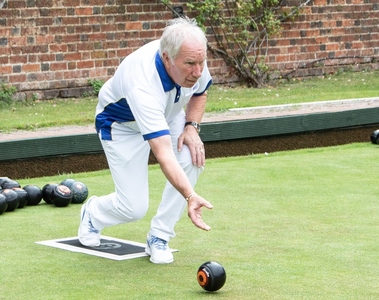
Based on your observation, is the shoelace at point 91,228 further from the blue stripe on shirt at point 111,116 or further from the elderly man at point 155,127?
the blue stripe on shirt at point 111,116

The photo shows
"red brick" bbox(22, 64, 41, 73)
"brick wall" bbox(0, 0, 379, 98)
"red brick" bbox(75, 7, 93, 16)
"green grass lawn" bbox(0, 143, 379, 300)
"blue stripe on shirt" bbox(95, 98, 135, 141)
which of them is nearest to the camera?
"green grass lawn" bbox(0, 143, 379, 300)

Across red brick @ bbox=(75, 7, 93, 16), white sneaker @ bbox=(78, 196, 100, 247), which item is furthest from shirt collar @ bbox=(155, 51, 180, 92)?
red brick @ bbox=(75, 7, 93, 16)

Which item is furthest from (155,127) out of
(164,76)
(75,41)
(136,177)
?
(75,41)

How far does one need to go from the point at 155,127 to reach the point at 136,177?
562mm

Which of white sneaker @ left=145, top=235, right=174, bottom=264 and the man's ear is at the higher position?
the man's ear

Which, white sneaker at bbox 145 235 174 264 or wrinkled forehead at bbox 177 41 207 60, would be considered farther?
white sneaker at bbox 145 235 174 264

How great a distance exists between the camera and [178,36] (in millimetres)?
4125

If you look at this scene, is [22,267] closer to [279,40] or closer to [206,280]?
[206,280]

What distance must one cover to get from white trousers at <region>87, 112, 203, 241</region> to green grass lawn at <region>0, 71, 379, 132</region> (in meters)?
4.91

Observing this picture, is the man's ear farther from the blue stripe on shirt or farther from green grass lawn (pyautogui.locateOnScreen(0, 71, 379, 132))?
green grass lawn (pyautogui.locateOnScreen(0, 71, 379, 132))

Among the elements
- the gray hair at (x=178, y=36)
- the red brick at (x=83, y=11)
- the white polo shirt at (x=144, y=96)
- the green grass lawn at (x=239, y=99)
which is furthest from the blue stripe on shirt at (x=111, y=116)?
the red brick at (x=83, y=11)

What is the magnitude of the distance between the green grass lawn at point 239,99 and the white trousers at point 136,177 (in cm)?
491

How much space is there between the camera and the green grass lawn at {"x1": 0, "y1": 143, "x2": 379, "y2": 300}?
13.4 ft

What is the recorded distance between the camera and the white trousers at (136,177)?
182 inches
